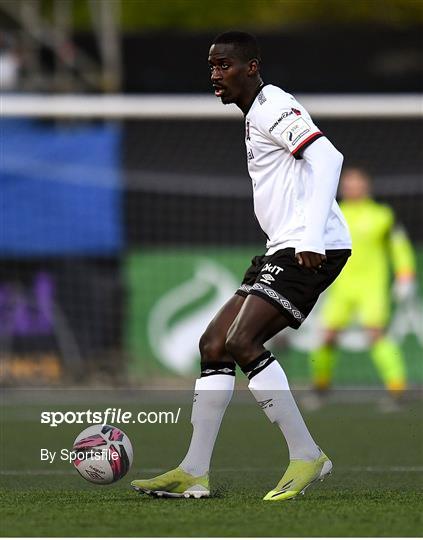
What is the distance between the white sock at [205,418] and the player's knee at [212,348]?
92mm

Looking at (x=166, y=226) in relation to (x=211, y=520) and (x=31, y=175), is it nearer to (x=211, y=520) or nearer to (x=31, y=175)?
(x=31, y=175)

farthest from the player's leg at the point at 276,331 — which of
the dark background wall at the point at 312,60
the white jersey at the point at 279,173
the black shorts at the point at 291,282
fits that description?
the dark background wall at the point at 312,60

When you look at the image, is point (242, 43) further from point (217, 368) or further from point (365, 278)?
point (365, 278)

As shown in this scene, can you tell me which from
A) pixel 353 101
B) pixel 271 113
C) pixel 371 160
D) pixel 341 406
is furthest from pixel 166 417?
pixel 371 160

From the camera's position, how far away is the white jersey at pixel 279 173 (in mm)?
6383

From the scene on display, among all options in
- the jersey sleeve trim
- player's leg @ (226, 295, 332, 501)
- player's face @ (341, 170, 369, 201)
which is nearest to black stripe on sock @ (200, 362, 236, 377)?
player's leg @ (226, 295, 332, 501)

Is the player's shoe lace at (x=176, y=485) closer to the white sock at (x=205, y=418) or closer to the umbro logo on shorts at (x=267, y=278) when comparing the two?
the white sock at (x=205, y=418)

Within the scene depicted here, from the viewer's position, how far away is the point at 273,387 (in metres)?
6.37

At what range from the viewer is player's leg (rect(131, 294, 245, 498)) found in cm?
640

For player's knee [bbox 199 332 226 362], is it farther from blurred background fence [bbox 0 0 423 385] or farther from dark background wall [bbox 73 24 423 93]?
dark background wall [bbox 73 24 423 93]

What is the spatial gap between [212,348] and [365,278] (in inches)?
286

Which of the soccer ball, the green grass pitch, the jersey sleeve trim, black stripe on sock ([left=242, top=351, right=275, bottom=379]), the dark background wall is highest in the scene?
the dark background wall

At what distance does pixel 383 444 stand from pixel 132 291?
262 inches

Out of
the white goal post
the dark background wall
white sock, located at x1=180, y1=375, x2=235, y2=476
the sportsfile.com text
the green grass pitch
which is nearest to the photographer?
the green grass pitch
